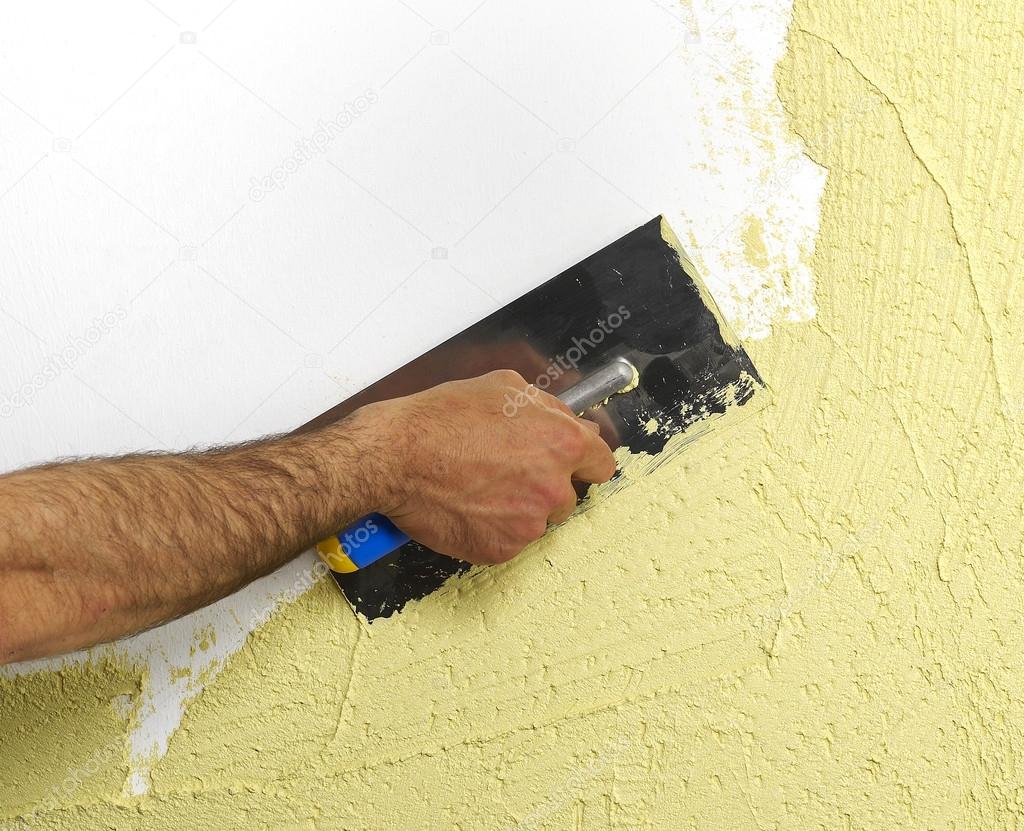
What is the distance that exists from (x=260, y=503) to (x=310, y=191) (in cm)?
53

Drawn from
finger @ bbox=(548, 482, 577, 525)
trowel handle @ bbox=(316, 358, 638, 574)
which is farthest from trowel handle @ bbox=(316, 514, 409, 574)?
finger @ bbox=(548, 482, 577, 525)

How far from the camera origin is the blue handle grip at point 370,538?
1.16 meters

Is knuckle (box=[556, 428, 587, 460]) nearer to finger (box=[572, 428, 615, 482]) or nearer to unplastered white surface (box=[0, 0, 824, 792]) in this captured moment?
finger (box=[572, 428, 615, 482])

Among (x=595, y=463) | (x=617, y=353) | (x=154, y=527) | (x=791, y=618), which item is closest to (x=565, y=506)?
(x=595, y=463)

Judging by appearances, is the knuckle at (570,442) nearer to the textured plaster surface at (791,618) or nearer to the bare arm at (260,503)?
the bare arm at (260,503)

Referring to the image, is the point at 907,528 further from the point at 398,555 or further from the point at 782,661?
the point at 398,555

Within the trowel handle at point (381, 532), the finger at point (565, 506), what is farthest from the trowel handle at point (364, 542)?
the finger at point (565, 506)

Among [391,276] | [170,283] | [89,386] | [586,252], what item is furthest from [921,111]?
[89,386]

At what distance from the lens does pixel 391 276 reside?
1.25 meters

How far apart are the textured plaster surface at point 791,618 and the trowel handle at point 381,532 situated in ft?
0.31

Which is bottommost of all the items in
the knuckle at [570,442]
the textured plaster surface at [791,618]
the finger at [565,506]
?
the textured plaster surface at [791,618]

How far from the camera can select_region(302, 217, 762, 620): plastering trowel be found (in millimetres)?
1212

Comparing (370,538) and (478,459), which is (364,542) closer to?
(370,538)

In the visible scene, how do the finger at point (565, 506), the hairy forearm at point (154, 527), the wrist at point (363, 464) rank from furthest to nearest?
the finger at point (565, 506)
the wrist at point (363, 464)
the hairy forearm at point (154, 527)
